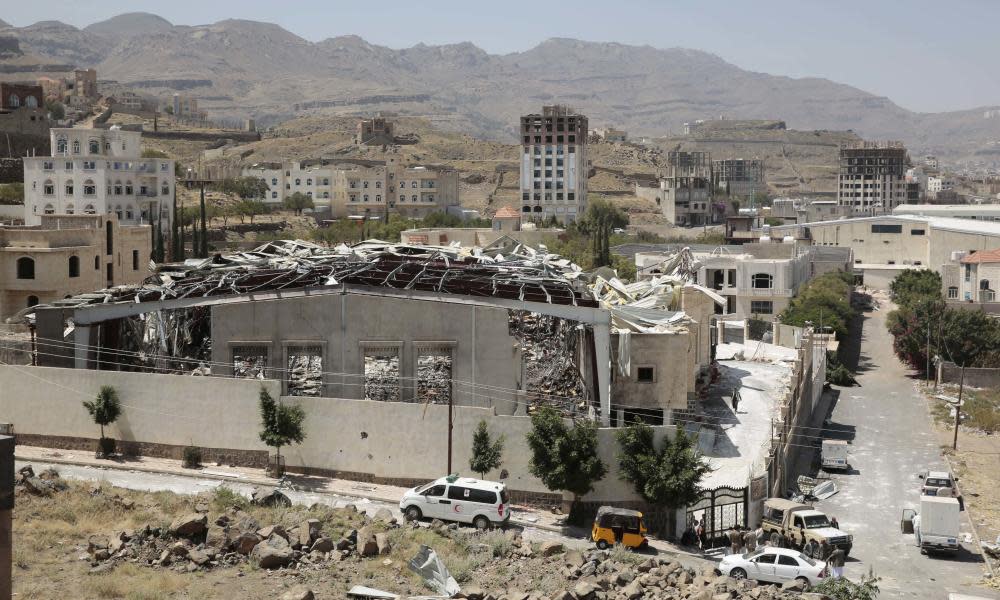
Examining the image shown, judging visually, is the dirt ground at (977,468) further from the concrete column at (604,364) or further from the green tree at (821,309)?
the green tree at (821,309)

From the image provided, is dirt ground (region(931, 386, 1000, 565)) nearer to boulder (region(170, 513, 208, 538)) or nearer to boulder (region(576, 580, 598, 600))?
boulder (region(576, 580, 598, 600))

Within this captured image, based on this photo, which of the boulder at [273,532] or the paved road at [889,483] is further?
the paved road at [889,483]

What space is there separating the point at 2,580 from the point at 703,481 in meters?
18.0

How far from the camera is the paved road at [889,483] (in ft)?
85.7

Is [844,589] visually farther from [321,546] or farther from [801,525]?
[321,546]

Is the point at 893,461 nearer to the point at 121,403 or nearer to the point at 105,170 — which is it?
the point at 121,403

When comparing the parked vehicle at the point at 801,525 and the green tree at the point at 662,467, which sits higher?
the green tree at the point at 662,467

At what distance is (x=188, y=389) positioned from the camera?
90.4 feet

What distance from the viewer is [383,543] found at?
65.9 feet

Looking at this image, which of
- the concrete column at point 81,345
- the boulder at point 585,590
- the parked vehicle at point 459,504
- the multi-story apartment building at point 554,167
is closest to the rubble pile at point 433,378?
the parked vehicle at point 459,504

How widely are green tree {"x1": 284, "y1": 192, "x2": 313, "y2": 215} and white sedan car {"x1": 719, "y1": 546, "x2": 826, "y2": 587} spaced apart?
89.1 meters

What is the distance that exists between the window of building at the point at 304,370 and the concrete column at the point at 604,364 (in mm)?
6218

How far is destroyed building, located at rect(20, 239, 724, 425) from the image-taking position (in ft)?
94.0

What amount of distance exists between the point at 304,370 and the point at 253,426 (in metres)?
2.23
